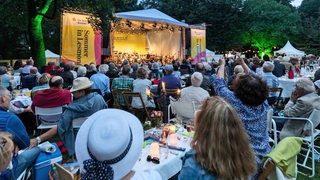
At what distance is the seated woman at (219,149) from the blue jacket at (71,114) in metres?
2.24

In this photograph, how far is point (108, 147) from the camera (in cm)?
131

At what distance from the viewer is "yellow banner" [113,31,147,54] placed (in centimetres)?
2023

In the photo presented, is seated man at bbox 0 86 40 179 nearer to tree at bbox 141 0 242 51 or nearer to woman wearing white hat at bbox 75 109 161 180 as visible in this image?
woman wearing white hat at bbox 75 109 161 180

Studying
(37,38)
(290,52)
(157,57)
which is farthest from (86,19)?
(290,52)

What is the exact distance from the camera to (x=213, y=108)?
62.9 inches

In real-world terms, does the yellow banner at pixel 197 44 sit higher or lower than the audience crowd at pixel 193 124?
higher

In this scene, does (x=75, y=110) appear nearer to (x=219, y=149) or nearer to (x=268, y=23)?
(x=219, y=149)

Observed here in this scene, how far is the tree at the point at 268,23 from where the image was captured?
102 ft

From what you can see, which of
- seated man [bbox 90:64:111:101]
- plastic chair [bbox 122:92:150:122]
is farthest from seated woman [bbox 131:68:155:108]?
seated man [bbox 90:64:111:101]

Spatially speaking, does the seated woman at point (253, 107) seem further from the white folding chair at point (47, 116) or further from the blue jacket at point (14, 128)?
the white folding chair at point (47, 116)

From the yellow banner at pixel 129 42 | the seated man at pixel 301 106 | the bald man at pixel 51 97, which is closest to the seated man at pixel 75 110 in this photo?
the bald man at pixel 51 97

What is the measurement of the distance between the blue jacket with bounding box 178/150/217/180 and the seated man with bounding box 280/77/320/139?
2.73m

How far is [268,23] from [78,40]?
26802 mm

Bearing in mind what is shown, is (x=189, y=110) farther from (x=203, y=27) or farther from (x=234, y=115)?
(x=203, y=27)
